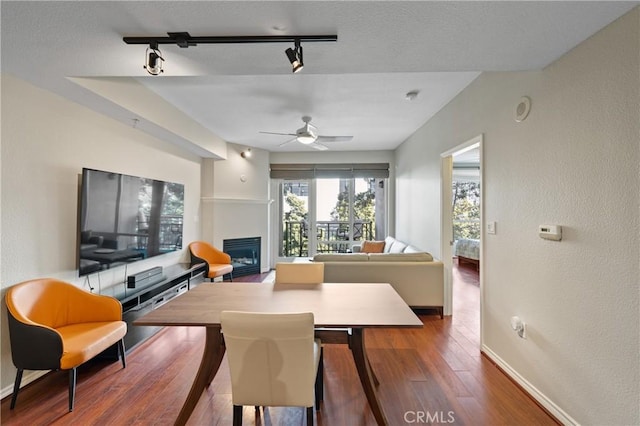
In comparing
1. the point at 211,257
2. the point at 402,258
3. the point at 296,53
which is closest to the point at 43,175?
the point at 296,53

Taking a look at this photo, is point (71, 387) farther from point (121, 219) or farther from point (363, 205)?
point (363, 205)

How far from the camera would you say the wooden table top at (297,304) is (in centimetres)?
153

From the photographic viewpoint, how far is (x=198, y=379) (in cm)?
177

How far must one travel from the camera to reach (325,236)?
20.9ft

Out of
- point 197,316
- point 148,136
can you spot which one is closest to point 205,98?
point 148,136

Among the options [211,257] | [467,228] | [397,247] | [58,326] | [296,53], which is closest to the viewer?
[296,53]

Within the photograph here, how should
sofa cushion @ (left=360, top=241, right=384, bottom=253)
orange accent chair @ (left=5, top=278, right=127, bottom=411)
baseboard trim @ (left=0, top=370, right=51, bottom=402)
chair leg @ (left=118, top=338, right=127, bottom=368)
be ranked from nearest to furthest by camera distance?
1. orange accent chair @ (left=5, top=278, right=127, bottom=411)
2. baseboard trim @ (left=0, top=370, right=51, bottom=402)
3. chair leg @ (left=118, top=338, right=127, bottom=368)
4. sofa cushion @ (left=360, top=241, right=384, bottom=253)

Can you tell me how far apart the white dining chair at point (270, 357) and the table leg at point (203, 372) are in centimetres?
40

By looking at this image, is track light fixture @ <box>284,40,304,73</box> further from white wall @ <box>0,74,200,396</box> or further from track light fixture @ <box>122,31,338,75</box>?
white wall @ <box>0,74,200,396</box>

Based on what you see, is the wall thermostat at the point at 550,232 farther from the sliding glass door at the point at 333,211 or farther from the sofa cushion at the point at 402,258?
the sliding glass door at the point at 333,211

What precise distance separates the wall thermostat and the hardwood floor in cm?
117

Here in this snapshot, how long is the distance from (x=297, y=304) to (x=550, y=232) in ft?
5.66

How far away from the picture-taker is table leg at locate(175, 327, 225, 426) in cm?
170

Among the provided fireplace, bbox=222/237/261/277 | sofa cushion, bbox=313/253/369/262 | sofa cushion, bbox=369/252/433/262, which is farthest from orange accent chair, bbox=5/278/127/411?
fireplace, bbox=222/237/261/277
